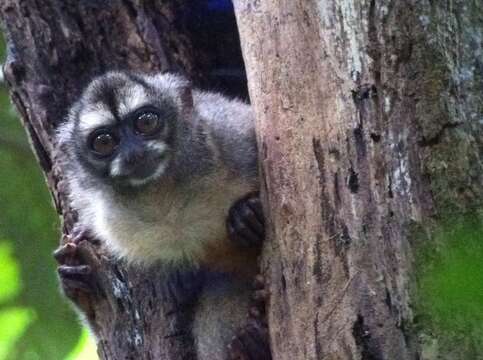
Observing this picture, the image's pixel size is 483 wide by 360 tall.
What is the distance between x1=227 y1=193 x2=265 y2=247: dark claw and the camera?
3.94 metres

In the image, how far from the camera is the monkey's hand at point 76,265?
4.96 meters

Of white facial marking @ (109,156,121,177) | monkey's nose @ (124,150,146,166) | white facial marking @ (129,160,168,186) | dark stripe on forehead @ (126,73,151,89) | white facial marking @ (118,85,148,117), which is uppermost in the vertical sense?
dark stripe on forehead @ (126,73,151,89)

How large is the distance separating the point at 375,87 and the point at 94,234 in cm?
231

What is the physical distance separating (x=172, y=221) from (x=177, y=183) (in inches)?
7.8

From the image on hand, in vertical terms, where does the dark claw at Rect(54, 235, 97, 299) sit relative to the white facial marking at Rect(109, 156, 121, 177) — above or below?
below

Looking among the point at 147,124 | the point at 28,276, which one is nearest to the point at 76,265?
the point at 28,276

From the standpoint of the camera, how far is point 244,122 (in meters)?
4.64

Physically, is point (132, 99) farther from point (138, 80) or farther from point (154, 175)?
point (154, 175)

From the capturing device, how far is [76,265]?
5.01m

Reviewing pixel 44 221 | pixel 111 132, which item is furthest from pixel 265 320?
pixel 44 221

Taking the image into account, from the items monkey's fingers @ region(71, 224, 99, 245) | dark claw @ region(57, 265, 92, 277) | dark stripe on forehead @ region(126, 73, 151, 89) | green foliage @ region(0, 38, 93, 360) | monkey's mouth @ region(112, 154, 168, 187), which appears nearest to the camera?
monkey's mouth @ region(112, 154, 168, 187)

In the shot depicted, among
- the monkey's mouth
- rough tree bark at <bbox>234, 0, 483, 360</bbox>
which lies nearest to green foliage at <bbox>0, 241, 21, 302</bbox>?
the monkey's mouth

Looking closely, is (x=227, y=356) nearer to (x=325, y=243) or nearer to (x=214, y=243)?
(x=214, y=243)

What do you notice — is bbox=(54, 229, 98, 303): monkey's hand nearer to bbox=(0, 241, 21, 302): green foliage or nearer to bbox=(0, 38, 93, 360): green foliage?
bbox=(0, 38, 93, 360): green foliage
